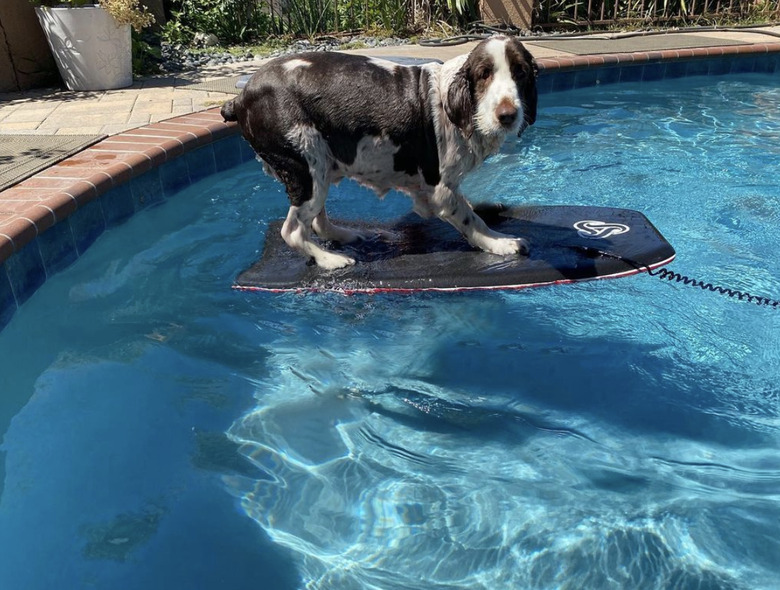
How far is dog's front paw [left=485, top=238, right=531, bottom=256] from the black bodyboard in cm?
4

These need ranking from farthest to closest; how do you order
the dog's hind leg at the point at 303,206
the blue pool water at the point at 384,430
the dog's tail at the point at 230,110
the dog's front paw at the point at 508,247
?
1. the dog's front paw at the point at 508,247
2. the dog's tail at the point at 230,110
3. the dog's hind leg at the point at 303,206
4. the blue pool water at the point at 384,430

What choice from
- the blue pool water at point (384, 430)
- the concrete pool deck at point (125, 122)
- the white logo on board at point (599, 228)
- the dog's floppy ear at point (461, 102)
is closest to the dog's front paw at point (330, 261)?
the blue pool water at point (384, 430)

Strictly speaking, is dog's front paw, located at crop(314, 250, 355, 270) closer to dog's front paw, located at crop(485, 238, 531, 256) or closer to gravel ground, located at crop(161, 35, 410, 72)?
dog's front paw, located at crop(485, 238, 531, 256)

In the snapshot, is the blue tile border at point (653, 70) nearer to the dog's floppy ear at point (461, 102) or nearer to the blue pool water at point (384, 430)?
the blue pool water at point (384, 430)

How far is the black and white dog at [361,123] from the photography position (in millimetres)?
3934

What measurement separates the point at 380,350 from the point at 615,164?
13.1 feet

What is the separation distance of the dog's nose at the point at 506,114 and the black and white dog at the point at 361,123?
22 cm

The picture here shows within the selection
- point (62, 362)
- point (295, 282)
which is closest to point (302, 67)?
point (295, 282)

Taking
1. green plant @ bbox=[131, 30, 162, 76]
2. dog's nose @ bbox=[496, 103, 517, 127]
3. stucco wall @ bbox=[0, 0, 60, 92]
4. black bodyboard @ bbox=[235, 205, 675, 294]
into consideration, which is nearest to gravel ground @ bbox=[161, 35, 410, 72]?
green plant @ bbox=[131, 30, 162, 76]

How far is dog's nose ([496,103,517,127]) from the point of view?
3479mm

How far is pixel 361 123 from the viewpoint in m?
3.97

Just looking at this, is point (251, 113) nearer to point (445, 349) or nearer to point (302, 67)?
point (302, 67)

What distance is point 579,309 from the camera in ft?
14.3

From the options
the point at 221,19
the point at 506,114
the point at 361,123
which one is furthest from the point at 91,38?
the point at 506,114
